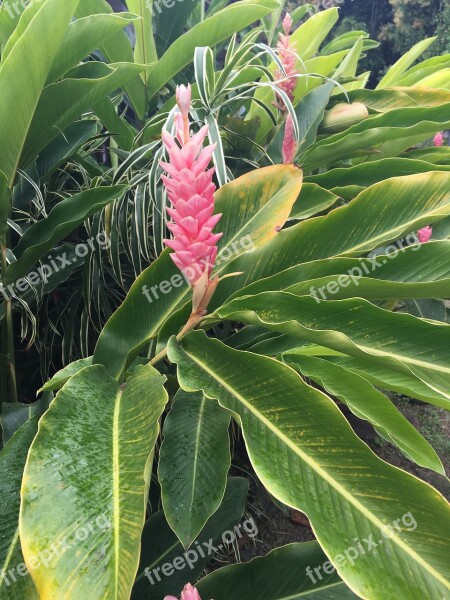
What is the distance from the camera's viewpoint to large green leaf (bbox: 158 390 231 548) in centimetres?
66

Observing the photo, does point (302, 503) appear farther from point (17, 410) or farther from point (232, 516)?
point (17, 410)

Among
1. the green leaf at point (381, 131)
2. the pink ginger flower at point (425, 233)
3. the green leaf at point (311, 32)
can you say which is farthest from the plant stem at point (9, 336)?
the green leaf at point (311, 32)

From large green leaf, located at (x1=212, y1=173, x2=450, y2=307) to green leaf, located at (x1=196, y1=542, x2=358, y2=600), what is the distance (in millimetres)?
499

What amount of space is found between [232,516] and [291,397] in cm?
49

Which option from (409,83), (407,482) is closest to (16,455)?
(407,482)

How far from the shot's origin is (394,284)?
642 millimetres

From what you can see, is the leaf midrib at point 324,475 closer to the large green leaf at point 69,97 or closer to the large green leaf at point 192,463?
the large green leaf at point 192,463

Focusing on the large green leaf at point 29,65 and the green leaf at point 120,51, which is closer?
the large green leaf at point 29,65

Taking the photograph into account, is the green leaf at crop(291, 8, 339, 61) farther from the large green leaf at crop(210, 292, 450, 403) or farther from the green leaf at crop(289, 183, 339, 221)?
the large green leaf at crop(210, 292, 450, 403)

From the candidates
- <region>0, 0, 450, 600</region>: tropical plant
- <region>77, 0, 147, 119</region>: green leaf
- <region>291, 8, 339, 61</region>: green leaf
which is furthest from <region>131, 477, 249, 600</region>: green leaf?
<region>291, 8, 339, 61</region>: green leaf

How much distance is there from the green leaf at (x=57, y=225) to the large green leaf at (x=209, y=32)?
24.2 inches

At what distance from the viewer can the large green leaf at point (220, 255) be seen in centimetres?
84

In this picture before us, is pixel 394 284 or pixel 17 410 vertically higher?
pixel 394 284

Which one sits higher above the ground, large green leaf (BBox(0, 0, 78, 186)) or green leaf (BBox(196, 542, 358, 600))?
large green leaf (BBox(0, 0, 78, 186))
